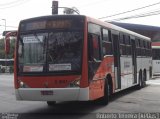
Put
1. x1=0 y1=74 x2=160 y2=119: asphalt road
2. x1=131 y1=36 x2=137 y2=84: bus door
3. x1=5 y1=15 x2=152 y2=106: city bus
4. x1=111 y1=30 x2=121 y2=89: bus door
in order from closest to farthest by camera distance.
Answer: x1=5 y1=15 x2=152 y2=106: city bus
x1=0 y1=74 x2=160 y2=119: asphalt road
x1=111 y1=30 x2=121 y2=89: bus door
x1=131 y1=36 x2=137 y2=84: bus door

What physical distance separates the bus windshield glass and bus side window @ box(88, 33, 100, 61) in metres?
0.43

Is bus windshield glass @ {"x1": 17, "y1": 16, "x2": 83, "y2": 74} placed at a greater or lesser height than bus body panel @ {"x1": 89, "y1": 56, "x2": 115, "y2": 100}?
greater

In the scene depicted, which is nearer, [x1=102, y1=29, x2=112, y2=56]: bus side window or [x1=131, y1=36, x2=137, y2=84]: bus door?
[x1=102, y1=29, x2=112, y2=56]: bus side window

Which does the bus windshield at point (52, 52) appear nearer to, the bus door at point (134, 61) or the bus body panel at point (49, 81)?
the bus body panel at point (49, 81)

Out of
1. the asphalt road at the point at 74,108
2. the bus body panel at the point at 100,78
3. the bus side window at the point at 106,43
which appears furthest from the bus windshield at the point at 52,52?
the bus side window at the point at 106,43

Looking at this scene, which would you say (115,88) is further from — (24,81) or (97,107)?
(24,81)

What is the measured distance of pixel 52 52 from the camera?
12594 mm

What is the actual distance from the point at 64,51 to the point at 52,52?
37 cm

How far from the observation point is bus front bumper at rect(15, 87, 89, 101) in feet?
40.0

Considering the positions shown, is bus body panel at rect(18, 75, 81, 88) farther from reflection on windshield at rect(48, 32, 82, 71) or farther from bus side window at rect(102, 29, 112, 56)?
bus side window at rect(102, 29, 112, 56)

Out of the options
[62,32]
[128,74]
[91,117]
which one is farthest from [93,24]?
→ [128,74]

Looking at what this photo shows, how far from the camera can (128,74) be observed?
19.0 m

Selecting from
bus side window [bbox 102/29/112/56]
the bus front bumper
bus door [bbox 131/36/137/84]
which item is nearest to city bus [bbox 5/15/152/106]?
the bus front bumper

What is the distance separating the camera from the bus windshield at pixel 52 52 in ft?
40.7
